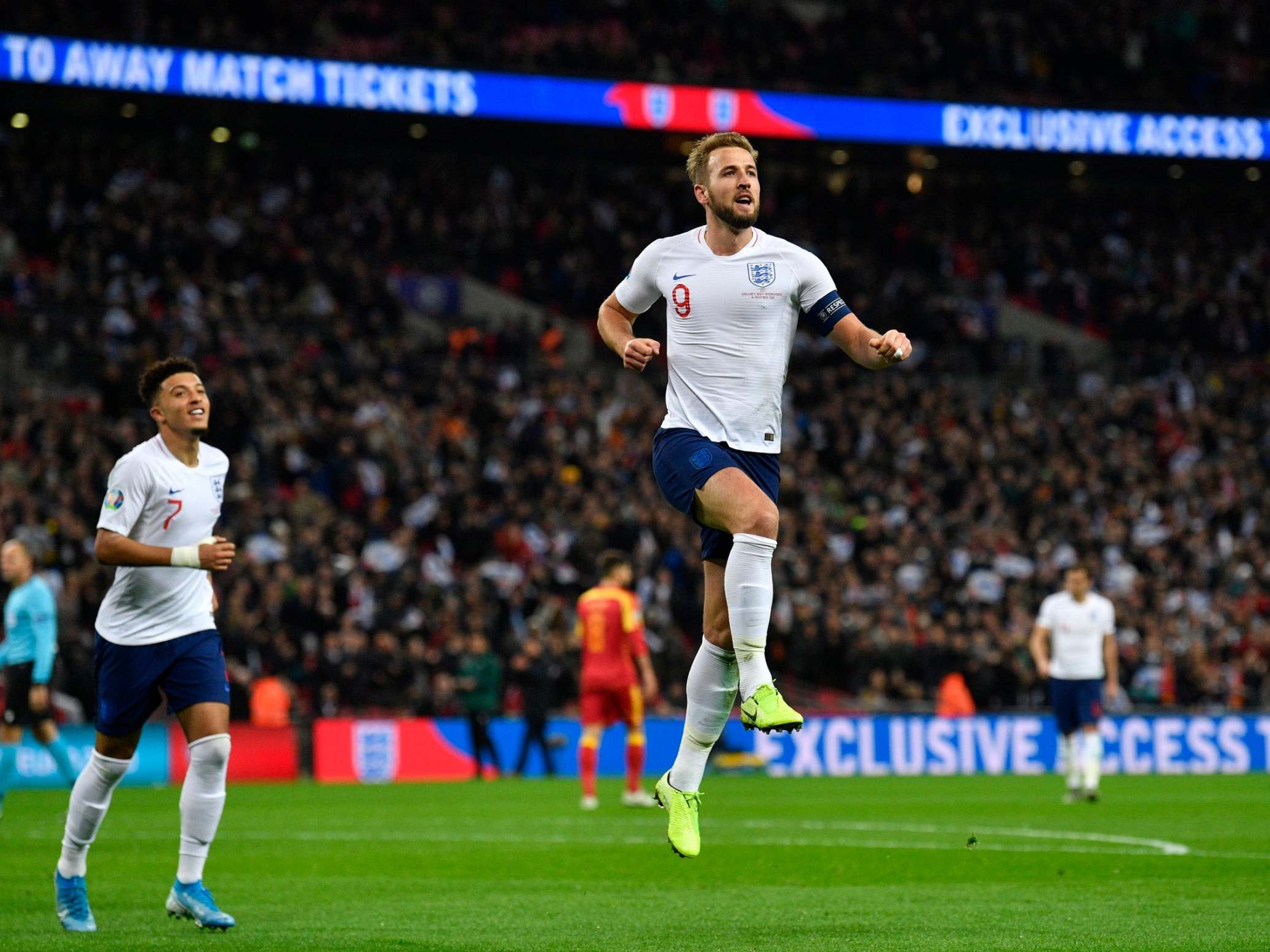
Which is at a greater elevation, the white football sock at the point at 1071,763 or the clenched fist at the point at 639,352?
the clenched fist at the point at 639,352

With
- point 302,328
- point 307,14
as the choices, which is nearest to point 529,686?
point 302,328

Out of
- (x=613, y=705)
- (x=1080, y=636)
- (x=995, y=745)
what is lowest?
(x=995, y=745)

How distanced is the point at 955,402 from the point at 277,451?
12.8 m

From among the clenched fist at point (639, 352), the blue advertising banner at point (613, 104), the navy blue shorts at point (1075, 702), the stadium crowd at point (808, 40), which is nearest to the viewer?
the clenched fist at point (639, 352)

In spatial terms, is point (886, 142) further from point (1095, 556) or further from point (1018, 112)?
point (1095, 556)

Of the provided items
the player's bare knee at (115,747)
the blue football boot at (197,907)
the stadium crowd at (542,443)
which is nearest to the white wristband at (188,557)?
the player's bare knee at (115,747)

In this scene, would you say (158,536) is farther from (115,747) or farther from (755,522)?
(755,522)

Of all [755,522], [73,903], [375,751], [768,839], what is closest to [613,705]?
[768,839]

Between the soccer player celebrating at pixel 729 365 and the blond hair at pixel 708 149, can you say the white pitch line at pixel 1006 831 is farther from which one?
the blond hair at pixel 708 149

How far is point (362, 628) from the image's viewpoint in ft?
80.0

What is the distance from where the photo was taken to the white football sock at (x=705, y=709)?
8.12 metres

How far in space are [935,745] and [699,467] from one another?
1911 centimetres

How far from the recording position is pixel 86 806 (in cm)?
895

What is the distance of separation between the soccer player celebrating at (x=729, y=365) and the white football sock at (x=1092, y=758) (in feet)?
36.8
